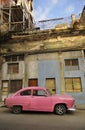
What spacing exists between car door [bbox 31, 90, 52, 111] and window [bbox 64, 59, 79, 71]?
630 centimetres

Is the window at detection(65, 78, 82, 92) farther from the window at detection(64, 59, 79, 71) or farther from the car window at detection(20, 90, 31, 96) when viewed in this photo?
the car window at detection(20, 90, 31, 96)

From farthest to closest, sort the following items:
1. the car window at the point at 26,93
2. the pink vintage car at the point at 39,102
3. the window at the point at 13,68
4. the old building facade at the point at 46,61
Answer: the window at the point at 13,68 < the old building facade at the point at 46,61 < the car window at the point at 26,93 < the pink vintage car at the point at 39,102

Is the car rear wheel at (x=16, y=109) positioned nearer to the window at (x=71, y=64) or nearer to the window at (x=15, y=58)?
the window at (x=71, y=64)

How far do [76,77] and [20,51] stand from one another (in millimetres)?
6660

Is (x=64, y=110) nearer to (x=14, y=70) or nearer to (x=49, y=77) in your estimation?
(x=49, y=77)

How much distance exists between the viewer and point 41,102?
9.13 meters

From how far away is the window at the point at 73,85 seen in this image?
1420 centimetres

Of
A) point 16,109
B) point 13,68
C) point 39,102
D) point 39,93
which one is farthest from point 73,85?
point 16,109

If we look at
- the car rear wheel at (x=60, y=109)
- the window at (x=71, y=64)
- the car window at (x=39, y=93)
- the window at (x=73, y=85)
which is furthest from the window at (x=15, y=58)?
the car rear wheel at (x=60, y=109)

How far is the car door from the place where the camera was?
9109mm

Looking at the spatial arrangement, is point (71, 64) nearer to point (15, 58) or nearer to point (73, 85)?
point (73, 85)

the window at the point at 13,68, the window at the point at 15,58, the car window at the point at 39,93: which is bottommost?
the car window at the point at 39,93

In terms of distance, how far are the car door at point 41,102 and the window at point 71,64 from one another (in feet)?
20.7

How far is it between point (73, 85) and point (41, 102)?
6124mm
